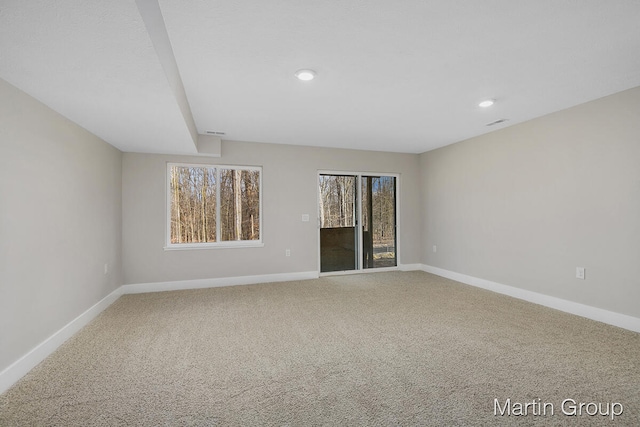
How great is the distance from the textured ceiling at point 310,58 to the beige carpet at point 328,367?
6.91 feet

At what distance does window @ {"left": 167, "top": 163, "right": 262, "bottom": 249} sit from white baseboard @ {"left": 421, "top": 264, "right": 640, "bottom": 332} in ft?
11.7

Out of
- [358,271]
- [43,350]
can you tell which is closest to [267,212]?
[358,271]

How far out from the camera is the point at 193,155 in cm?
473

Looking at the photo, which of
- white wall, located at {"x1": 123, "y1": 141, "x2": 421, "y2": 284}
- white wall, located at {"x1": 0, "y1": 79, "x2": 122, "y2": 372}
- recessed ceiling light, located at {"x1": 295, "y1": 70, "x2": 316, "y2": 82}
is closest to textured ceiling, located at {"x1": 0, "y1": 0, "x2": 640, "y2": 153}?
recessed ceiling light, located at {"x1": 295, "y1": 70, "x2": 316, "y2": 82}

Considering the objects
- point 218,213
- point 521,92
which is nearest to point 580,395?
point 521,92

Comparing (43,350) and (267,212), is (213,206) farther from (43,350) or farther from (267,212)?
(43,350)

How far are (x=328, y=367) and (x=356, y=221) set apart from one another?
3.64 m

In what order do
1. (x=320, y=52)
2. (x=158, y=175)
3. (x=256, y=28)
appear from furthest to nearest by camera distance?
(x=158, y=175)
(x=320, y=52)
(x=256, y=28)

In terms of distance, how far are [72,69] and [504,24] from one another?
276 cm

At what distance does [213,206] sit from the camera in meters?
4.91

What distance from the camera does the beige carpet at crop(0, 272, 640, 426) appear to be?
176 cm

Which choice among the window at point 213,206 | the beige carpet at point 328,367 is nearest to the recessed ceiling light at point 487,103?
the beige carpet at point 328,367

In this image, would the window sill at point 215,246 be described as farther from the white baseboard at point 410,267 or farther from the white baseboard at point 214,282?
the white baseboard at point 410,267

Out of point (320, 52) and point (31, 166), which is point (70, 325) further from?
point (320, 52)
